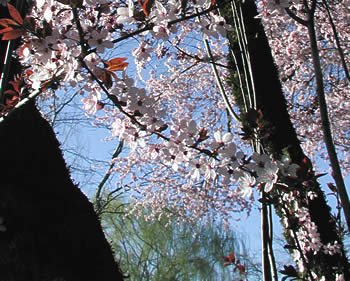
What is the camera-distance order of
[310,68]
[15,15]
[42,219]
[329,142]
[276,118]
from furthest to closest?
[310,68] → [276,118] → [42,219] → [329,142] → [15,15]

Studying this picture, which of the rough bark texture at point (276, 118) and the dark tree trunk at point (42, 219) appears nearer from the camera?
the dark tree trunk at point (42, 219)

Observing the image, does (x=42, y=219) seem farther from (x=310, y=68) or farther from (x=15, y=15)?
(x=310, y=68)

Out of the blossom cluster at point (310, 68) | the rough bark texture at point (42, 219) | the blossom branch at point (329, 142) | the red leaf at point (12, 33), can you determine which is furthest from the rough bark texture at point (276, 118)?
the blossom cluster at point (310, 68)

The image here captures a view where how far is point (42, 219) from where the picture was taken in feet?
6.09

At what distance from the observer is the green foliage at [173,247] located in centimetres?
789

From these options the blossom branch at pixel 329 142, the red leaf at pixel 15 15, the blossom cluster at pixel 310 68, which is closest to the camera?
the red leaf at pixel 15 15

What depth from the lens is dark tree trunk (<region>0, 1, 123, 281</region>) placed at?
1717mm

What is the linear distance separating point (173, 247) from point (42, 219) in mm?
6515

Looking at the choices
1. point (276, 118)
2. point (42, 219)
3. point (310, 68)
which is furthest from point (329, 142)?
point (310, 68)

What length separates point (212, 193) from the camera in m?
6.56

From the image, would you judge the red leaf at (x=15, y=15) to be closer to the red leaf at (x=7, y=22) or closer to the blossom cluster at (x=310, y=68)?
the red leaf at (x=7, y=22)

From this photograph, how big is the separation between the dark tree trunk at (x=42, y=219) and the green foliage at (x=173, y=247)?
19.3 feet

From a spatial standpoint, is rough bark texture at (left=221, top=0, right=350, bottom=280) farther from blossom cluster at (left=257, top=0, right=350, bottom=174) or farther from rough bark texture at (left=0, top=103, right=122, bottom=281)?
blossom cluster at (left=257, top=0, right=350, bottom=174)

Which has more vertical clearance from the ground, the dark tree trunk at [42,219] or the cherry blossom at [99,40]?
the cherry blossom at [99,40]
